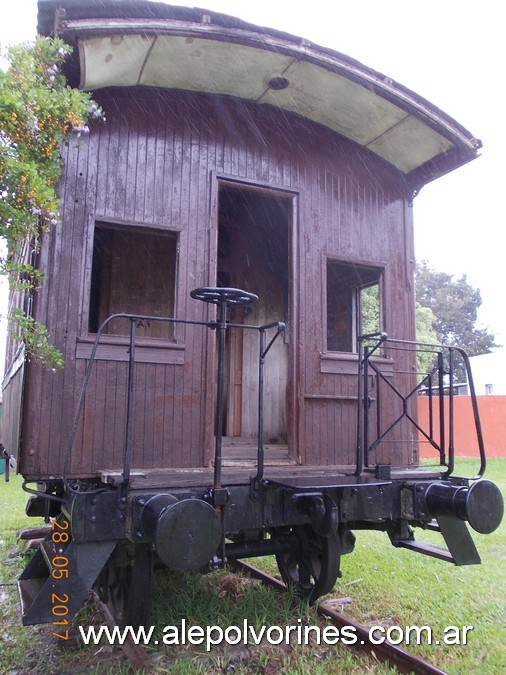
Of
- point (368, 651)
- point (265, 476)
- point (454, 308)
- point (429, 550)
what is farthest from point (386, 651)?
point (454, 308)

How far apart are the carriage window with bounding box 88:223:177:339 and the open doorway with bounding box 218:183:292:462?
1.01 metres

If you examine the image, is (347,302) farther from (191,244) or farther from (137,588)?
(137,588)

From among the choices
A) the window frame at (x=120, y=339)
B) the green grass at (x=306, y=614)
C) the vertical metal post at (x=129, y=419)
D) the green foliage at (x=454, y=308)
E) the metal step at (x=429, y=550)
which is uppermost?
the green foliage at (x=454, y=308)

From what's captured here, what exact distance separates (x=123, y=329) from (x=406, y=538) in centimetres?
343

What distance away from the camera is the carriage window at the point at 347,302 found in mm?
5426

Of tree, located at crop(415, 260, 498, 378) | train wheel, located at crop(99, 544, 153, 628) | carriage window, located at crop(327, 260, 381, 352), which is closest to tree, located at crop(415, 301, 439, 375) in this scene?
tree, located at crop(415, 260, 498, 378)

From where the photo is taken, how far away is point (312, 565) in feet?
14.6

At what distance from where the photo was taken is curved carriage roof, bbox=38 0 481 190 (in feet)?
12.2

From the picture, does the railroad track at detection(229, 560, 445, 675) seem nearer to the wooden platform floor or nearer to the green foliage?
the wooden platform floor

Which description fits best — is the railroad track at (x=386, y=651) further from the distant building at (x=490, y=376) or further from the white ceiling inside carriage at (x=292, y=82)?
the distant building at (x=490, y=376)

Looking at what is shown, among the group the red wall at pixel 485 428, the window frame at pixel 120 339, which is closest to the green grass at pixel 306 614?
the window frame at pixel 120 339

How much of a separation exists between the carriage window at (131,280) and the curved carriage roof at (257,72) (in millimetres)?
2103

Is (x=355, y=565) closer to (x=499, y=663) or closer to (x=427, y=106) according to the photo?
(x=499, y=663)

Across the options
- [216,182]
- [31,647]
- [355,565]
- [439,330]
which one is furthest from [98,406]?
[439,330]
